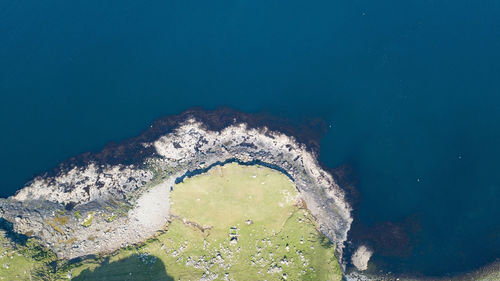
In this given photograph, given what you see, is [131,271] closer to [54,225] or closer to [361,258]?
[54,225]

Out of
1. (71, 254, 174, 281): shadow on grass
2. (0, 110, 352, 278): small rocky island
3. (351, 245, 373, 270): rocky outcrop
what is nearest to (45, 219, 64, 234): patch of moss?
(0, 110, 352, 278): small rocky island

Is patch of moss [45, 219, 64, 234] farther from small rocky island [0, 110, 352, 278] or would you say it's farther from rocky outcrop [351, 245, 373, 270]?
rocky outcrop [351, 245, 373, 270]

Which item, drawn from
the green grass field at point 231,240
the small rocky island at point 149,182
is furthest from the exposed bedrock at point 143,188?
the green grass field at point 231,240

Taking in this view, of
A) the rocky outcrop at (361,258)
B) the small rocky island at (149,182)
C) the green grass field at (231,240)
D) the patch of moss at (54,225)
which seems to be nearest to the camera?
the patch of moss at (54,225)

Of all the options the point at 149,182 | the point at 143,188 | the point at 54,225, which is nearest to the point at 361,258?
the point at 149,182

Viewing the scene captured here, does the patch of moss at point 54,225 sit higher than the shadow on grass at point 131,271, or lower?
higher

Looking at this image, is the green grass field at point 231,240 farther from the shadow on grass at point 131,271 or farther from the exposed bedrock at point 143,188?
the exposed bedrock at point 143,188

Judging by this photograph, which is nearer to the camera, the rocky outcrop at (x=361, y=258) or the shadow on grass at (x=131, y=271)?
the shadow on grass at (x=131, y=271)

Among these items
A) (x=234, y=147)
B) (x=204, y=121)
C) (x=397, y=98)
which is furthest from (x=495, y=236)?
(x=204, y=121)

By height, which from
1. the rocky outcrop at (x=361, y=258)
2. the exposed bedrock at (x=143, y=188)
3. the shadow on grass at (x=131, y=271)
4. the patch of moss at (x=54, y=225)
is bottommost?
the shadow on grass at (x=131, y=271)
